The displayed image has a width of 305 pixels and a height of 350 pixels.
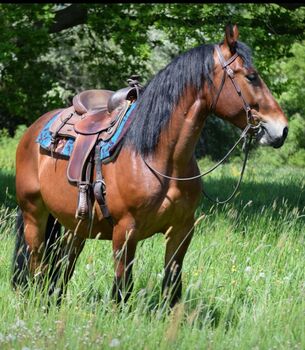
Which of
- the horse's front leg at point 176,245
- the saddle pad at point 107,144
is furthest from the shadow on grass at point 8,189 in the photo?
the horse's front leg at point 176,245

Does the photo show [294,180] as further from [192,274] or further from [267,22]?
[192,274]

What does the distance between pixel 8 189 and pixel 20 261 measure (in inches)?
230

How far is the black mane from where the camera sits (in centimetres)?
500

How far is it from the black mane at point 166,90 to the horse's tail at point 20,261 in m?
1.42

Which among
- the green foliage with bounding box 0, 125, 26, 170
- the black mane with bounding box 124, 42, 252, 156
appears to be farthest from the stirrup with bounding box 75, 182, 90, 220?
the green foliage with bounding box 0, 125, 26, 170

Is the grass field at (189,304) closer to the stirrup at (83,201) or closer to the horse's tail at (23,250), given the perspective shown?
the horse's tail at (23,250)

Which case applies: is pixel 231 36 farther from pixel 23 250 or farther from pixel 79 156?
pixel 23 250

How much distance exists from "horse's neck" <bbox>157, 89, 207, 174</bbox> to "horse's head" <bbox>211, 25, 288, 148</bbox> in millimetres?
140

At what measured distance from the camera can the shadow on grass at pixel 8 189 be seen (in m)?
11.1

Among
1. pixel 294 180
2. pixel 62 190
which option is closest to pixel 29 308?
pixel 62 190

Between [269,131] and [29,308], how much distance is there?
5.79 feet

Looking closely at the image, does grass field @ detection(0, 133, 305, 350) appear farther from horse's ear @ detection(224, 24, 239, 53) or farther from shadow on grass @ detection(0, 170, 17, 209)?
shadow on grass @ detection(0, 170, 17, 209)

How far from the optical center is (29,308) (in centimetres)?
470

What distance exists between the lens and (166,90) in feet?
16.8
